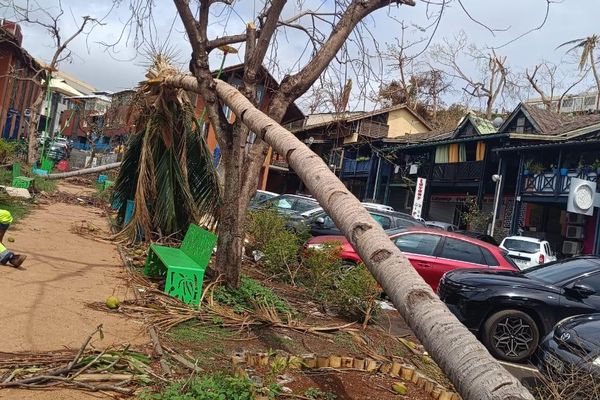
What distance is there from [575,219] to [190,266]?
22527 mm

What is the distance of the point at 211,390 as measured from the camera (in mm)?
3646

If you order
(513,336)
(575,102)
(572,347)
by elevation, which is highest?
(575,102)

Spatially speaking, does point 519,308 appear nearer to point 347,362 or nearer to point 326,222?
point 347,362

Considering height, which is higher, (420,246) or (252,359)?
(420,246)

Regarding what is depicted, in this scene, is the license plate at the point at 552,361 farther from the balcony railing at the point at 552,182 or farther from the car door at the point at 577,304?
the balcony railing at the point at 552,182

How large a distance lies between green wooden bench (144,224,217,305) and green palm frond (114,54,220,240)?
266 centimetres

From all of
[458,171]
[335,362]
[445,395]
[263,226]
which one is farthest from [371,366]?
[458,171]

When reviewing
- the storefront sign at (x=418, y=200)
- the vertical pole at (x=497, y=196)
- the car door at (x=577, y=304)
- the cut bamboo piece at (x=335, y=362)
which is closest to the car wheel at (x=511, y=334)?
the car door at (x=577, y=304)

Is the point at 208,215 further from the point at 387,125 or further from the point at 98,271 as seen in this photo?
the point at 387,125

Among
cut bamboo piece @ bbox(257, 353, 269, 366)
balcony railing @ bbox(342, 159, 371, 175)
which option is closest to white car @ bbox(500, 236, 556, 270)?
cut bamboo piece @ bbox(257, 353, 269, 366)

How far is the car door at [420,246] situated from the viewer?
34.2 feet

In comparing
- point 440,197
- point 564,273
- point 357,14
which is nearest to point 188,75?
point 357,14

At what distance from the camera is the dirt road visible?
14.7ft

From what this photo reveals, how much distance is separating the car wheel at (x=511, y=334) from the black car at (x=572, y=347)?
1482mm
